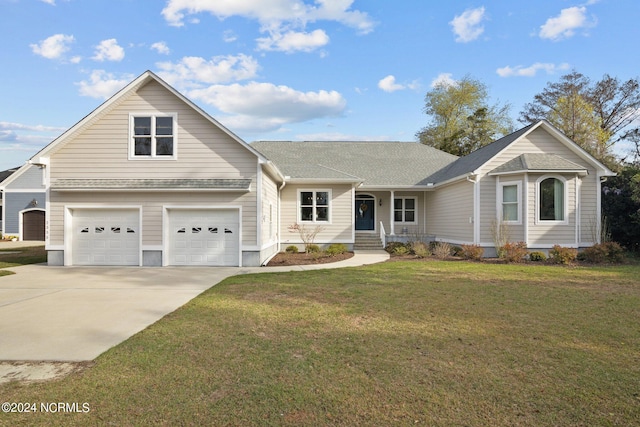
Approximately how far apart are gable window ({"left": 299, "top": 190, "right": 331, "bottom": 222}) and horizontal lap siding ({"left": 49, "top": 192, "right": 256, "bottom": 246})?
5.71 metres

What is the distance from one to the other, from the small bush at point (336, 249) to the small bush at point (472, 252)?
5009 millimetres

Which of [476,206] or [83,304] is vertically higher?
[476,206]

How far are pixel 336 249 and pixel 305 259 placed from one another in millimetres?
2055

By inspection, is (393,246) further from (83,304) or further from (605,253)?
(83,304)

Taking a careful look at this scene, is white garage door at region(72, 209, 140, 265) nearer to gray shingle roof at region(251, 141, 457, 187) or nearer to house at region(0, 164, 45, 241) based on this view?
gray shingle roof at region(251, 141, 457, 187)

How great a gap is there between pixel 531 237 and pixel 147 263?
14421mm

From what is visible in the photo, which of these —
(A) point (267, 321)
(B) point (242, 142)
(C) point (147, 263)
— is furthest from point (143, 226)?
(A) point (267, 321)

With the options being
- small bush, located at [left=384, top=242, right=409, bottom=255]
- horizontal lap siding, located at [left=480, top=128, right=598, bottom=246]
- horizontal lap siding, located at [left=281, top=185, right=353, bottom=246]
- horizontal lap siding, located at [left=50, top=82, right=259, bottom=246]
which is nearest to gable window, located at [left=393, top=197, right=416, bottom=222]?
small bush, located at [left=384, top=242, right=409, bottom=255]

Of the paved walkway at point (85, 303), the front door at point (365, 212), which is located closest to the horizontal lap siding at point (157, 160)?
the paved walkway at point (85, 303)

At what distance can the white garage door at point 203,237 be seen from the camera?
13.8m

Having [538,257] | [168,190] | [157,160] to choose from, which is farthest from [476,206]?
[157,160]

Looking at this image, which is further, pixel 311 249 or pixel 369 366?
pixel 311 249

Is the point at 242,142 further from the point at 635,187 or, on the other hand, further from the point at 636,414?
the point at 635,187

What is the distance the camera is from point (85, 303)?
7945mm
